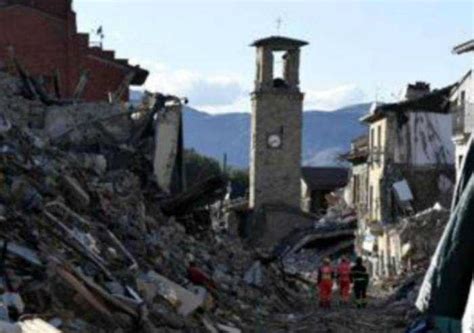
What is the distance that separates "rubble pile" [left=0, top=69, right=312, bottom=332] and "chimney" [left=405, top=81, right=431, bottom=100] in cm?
2228

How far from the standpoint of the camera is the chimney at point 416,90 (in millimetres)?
51169

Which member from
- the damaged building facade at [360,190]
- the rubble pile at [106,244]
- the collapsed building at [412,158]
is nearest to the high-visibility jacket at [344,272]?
the rubble pile at [106,244]

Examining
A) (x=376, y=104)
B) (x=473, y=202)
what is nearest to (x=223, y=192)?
(x=473, y=202)

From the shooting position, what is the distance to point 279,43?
5697 centimetres

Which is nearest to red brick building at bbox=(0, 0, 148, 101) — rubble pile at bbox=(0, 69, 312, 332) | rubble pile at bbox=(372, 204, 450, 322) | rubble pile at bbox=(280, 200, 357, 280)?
rubble pile at bbox=(0, 69, 312, 332)

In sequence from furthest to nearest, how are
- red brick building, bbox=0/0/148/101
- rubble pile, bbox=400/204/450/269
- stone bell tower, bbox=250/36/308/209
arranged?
stone bell tower, bbox=250/36/308/209, red brick building, bbox=0/0/148/101, rubble pile, bbox=400/204/450/269

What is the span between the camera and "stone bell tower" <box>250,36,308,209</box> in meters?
55.8

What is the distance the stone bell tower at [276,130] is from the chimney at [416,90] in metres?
6.40

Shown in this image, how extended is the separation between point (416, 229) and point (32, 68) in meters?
14.5

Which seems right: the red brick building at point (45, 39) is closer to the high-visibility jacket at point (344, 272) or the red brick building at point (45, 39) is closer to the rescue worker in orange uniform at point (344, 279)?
the rescue worker in orange uniform at point (344, 279)

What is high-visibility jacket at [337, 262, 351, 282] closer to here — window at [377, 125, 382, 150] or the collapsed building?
the collapsed building

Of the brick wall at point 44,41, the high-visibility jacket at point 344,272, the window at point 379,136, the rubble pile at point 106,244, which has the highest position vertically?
the brick wall at point 44,41

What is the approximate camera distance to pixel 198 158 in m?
85.9

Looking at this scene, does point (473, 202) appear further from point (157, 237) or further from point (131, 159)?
point (131, 159)
